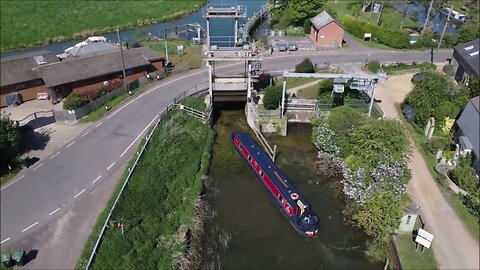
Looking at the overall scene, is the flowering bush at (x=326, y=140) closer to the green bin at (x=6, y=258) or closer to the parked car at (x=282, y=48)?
the parked car at (x=282, y=48)

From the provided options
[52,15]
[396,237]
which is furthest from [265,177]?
[52,15]

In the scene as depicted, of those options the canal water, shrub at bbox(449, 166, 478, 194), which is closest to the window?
the canal water

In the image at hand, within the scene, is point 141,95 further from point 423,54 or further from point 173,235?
point 423,54

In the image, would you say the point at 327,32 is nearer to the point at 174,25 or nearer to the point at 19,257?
the point at 174,25

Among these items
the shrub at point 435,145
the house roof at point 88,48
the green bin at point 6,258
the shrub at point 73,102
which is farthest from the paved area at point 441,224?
the house roof at point 88,48

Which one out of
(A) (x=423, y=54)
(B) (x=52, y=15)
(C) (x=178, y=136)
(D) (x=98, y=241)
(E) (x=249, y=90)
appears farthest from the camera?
(B) (x=52, y=15)

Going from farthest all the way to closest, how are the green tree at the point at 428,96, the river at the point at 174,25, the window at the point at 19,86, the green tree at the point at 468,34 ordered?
the river at the point at 174,25
the green tree at the point at 468,34
the window at the point at 19,86
the green tree at the point at 428,96

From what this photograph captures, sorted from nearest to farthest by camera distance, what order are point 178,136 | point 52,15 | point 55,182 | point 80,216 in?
point 80,216 < point 55,182 < point 178,136 < point 52,15

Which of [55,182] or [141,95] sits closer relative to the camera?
[55,182]
